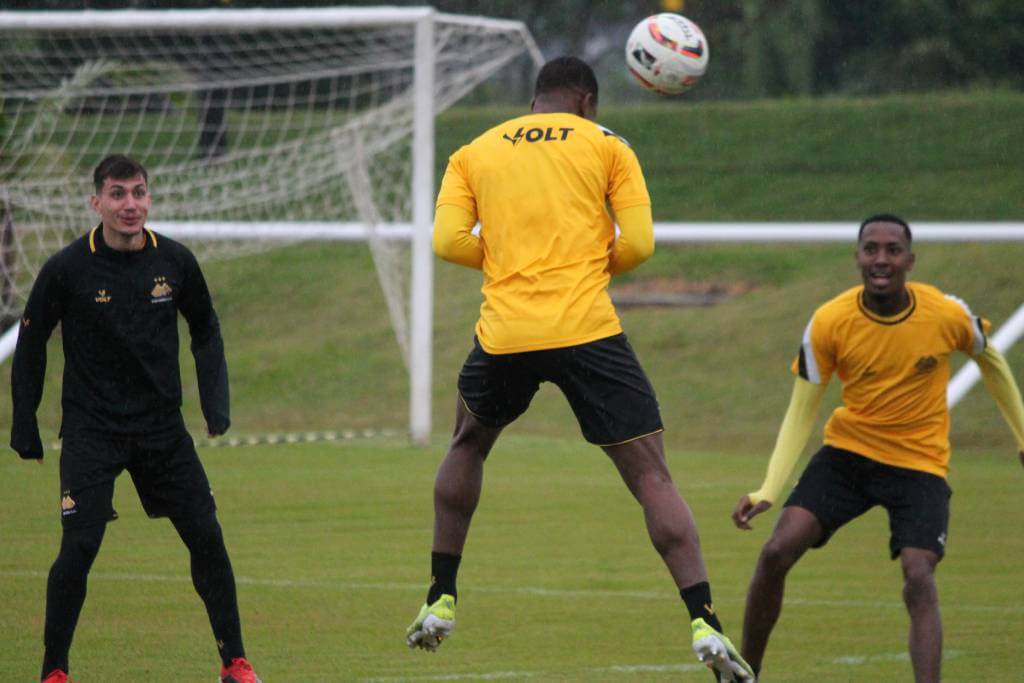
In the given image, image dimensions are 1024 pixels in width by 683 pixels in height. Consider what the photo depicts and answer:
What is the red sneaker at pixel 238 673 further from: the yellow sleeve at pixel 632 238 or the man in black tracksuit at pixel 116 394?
the yellow sleeve at pixel 632 238

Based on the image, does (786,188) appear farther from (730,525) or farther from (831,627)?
(831,627)

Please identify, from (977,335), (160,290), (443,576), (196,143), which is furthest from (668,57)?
(196,143)

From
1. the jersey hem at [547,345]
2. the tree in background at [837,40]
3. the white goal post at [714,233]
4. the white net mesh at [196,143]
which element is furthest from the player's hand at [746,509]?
the tree in background at [837,40]

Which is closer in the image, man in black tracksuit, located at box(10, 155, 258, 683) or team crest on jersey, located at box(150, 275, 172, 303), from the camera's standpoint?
man in black tracksuit, located at box(10, 155, 258, 683)

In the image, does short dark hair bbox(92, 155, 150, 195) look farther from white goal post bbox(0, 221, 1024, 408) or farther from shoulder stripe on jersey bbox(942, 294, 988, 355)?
white goal post bbox(0, 221, 1024, 408)

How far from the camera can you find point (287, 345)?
2555 cm

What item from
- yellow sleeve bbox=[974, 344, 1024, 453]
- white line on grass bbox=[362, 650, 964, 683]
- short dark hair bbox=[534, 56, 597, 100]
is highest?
short dark hair bbox=[534, 56, 597, 100]

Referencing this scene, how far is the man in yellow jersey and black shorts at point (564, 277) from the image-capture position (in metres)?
6.35

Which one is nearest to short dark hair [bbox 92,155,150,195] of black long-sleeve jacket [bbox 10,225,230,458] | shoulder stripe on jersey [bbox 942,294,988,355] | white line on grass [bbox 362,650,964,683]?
black long-sleeve jacket [bbox 10,225,230,458]

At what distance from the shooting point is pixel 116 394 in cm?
680

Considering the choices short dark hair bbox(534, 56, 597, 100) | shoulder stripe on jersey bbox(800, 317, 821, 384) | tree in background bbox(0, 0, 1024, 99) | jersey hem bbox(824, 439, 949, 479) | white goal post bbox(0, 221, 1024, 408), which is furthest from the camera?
tree in background bbox(0, 0, 1024, 99)

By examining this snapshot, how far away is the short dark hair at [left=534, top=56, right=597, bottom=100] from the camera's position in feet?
21.6

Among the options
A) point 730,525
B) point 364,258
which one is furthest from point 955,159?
point 730,525

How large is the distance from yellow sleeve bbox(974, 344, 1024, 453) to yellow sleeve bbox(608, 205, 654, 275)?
169 centimetres
